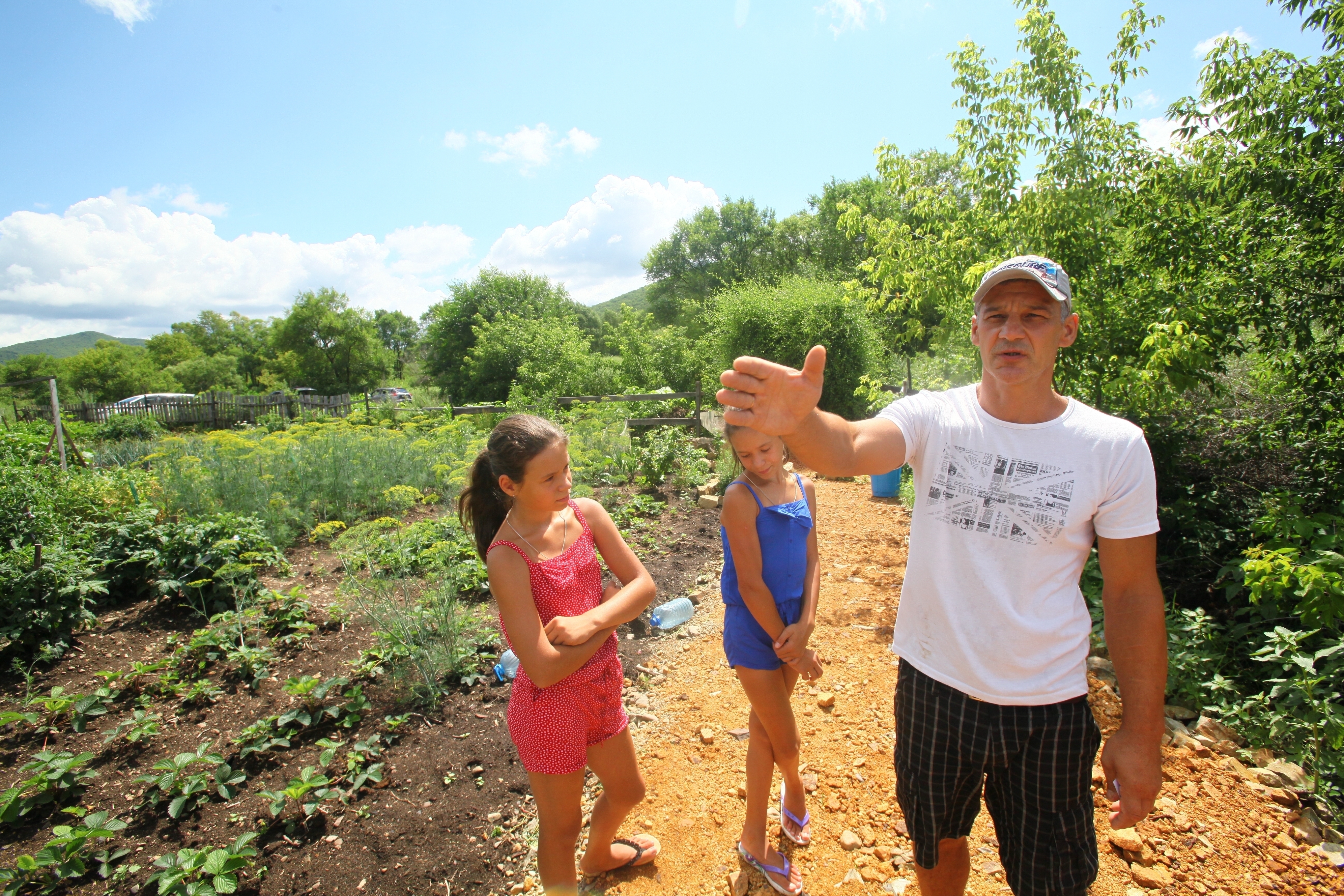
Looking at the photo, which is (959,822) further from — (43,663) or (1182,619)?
(43,663)

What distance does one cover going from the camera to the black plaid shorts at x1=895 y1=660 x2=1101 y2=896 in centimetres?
142

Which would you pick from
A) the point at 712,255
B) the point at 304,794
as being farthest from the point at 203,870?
the point at 712,255

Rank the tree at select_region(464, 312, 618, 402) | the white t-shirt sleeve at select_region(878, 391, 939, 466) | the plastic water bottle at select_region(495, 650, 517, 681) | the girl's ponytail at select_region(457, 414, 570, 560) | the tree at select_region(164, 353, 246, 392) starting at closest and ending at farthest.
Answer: the white t-shirt sleeve at select_region(878, 391, 939, 466), the girl's ponytail at select_region(457, 414, 570, 560), the plastic water bottle at select_region(495, 650, 517, 681), the tree at select_region(464, 312, 618, 402), the tree at select_region(164, 353, 246, 392)

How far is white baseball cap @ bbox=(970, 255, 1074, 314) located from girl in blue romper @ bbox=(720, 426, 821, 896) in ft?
2.71

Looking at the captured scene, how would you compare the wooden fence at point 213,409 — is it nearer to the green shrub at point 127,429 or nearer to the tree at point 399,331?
the green shrub at point 127,429

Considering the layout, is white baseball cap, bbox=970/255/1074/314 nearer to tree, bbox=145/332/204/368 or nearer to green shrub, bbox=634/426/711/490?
A: green shrub, bbox=634/426/711/490

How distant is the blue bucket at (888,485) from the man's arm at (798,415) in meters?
6.93

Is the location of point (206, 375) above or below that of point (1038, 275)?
above

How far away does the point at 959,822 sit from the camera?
1590 millimetres

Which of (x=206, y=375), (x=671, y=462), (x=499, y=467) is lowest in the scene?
(x=671, y=462)

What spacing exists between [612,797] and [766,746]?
1.86 ft

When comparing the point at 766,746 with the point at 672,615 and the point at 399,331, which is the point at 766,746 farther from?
the point at 399,331

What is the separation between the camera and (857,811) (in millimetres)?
2514

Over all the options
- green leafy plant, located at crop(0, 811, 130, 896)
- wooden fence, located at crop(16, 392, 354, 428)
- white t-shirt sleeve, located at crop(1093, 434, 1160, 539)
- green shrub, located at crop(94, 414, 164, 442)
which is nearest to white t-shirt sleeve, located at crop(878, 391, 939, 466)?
white t-shirt sleeve, located at crop(1093, 434, 1160, 539)
